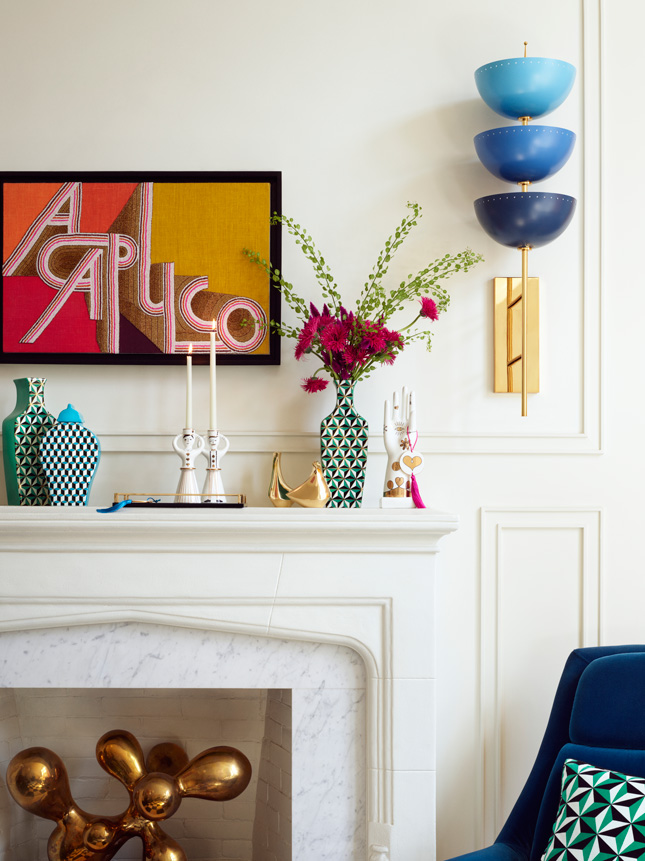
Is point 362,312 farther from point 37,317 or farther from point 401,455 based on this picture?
point 37,317

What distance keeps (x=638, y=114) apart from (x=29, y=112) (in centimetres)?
162

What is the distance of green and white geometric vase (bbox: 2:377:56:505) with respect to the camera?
1883mm

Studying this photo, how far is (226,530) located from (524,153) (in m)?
1.15

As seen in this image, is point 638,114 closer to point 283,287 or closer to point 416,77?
point 416,77

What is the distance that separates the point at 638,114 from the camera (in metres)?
2.06

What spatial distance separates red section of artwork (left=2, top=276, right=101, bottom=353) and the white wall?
7 cm

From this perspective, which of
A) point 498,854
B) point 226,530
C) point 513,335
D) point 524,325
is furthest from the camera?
point 513,335

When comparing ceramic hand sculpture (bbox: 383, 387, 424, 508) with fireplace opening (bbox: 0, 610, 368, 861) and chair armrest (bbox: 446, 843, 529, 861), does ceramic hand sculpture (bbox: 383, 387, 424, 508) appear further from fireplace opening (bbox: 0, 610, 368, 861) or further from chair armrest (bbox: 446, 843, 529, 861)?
chair armrest (bbox: 446, 843, 529, 861)

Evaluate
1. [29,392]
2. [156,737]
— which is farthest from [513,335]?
[156,737]

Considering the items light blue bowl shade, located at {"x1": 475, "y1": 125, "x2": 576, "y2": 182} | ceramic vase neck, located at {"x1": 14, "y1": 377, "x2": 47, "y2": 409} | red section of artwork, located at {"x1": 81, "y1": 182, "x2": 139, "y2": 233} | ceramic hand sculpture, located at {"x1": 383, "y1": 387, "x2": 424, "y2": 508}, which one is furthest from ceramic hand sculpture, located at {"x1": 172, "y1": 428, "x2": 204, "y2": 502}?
light blue bowl shade, located at {"x1": 475, "y1": 125, "x2": 576, "y2": 182}

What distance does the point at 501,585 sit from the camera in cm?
203

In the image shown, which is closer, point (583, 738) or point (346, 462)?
point (583, 738)

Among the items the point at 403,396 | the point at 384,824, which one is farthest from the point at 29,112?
the point at 384,824

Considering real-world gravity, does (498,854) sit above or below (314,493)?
below
